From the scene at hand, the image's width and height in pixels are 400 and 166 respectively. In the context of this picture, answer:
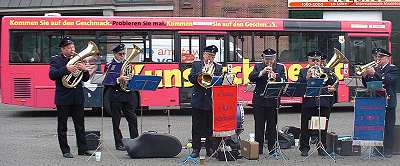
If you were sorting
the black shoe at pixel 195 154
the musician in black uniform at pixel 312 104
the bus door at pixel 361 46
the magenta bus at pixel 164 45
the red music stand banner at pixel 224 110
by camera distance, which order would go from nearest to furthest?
the red music stand banner at pixel 224 110, the black shoe at pixel 195 154, the musician in black uniform at pixel 312 104, the magenta bus at pixel 164 45, the bus door at pixel 361 46

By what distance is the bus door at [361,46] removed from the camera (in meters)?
19.8

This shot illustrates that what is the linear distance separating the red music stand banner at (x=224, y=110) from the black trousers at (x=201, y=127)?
1.19ft

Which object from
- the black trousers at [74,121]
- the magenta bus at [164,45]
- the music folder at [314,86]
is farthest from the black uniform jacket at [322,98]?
the magenta bus at [164,45]

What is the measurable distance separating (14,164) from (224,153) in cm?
355

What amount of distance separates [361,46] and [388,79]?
30.7ft

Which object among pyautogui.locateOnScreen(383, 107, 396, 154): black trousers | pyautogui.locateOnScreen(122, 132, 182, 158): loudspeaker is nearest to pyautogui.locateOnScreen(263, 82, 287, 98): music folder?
pyautogui.locateOnScreen(122, 132, 182, 158): loudspeaker

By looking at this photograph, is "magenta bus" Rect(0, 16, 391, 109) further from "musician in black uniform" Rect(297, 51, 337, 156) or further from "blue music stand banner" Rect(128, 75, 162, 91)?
"musician in black uniform" Rect(297, 51, 337, 156)

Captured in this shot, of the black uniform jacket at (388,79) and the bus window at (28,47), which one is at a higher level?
the bus window at (28,47)

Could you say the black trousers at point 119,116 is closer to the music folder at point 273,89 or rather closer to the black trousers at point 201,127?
the black trousers at point 201,127

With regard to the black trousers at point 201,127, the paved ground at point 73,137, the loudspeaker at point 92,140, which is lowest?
the paved ground at point 73,137

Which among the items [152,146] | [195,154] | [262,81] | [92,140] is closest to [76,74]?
[92,140]

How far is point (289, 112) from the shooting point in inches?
797

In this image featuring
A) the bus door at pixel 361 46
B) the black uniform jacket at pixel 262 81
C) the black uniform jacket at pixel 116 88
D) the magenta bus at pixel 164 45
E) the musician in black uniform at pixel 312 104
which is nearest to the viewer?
the black uniform jacket at pixel 262 81

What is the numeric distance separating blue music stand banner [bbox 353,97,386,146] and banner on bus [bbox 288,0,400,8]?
64.2 feet
